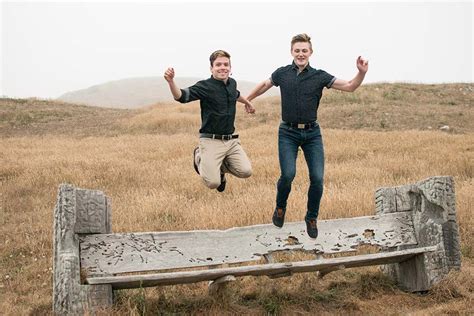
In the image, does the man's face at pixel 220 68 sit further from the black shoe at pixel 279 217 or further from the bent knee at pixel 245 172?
the black shoe at pixel 279 217

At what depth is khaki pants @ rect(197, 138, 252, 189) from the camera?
604 centimetres

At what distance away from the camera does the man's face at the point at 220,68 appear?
5.92 metres

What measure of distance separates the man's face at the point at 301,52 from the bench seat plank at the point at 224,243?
6.18 ft

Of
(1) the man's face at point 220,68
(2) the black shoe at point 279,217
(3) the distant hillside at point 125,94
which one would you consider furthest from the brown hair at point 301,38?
(3) the distant hillside at point 125,94

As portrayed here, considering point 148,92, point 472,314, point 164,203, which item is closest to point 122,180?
point 164,203

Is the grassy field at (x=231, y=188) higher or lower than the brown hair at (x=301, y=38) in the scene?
lower

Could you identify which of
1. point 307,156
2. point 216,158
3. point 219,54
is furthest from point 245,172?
point 219,54

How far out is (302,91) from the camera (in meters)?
5.81

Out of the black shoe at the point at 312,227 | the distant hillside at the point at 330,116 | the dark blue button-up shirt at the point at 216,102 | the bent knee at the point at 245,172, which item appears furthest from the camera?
the distant hillside at the point at 330,116

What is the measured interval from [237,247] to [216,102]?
A: 5.40 feet

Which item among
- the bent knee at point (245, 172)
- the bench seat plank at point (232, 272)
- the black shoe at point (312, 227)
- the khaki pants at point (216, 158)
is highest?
the khaki pants at point (216, 158)

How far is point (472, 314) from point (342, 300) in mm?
1397

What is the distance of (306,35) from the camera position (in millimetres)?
5785

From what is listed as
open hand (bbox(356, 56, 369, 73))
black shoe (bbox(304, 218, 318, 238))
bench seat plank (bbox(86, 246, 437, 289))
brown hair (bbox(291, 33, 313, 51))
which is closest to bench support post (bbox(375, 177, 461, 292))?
bench seat plank (bbox(86, 246, 437, 289))
